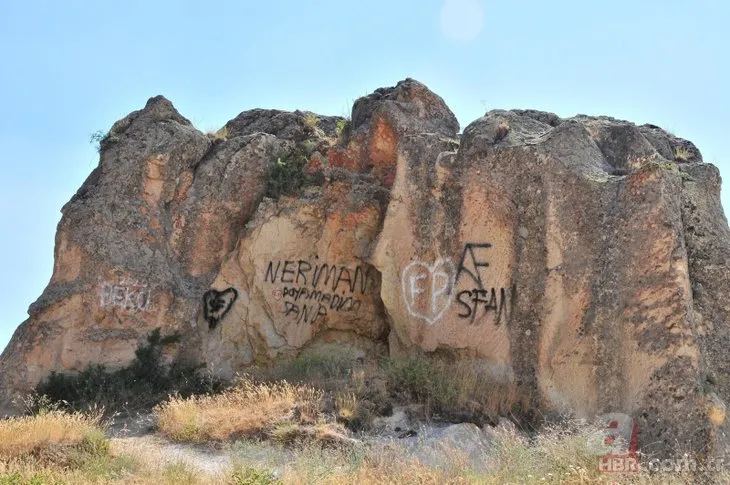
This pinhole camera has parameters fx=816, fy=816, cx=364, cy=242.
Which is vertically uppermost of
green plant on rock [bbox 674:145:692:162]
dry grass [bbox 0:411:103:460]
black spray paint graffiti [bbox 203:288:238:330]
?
green plant on rock [bbox 674:145:692:162]

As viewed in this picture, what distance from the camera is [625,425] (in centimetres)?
844

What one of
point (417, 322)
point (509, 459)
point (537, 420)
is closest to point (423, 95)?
point (417, 322)

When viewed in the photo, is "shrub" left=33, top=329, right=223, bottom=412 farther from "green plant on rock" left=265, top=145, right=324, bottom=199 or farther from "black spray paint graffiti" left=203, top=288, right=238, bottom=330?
"green plant on rock" left=265, top=145, right=324, bottom=199

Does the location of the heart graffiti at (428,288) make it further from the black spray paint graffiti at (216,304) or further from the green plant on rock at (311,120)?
the green plant on rock at (311,120)

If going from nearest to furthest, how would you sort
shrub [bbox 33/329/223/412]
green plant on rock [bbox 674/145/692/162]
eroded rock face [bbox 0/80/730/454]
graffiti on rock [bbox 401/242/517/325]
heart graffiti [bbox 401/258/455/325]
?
1. eroded rock face [bbox 0/80/730/454]
2. graffiti on rock [bbox 401/242/517/325]
3. heart graffiti [bbox 401/258/455/325]
4. green plant on rock [bbox 674/145/692/162]
5. shrub [bbox 33/329/223/412]

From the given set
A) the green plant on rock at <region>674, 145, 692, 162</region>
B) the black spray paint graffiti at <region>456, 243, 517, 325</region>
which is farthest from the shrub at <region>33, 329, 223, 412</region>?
the green plant on rock at <region>674, 145, 692, 162</region>

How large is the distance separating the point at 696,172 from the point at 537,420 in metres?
3.61

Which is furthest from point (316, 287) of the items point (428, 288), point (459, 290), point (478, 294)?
point (478, 294)

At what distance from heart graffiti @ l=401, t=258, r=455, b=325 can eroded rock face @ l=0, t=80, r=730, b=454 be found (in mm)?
29

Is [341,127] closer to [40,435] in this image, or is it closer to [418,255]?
[418,255]

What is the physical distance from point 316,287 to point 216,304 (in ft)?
5.03

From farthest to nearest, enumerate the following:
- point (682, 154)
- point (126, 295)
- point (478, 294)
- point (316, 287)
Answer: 1. point (316, 287)
2. point (126, 295)
3. point (682, 154)
4. point (478, 294)

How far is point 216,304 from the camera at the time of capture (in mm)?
12297

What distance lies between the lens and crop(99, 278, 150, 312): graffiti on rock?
11750 mm
